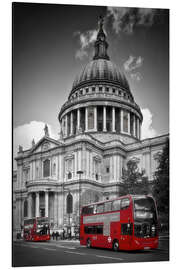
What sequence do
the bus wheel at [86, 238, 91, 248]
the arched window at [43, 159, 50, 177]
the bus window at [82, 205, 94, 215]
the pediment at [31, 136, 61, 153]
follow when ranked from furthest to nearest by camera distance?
the arched window at [43, 159, 50, 177]
the pediment at [31, 136, 61, 153]
the bus wheel at [86, 238, 91, 248]
the bus window at [82, 205, 94, 215]

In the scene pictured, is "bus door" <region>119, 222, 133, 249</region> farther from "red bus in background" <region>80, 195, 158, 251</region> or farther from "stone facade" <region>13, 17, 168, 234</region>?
"stone facade" <region>13, 17, 168, 234</region>

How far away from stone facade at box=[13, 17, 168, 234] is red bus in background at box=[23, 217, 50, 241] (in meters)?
0.60

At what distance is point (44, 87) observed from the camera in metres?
21.3

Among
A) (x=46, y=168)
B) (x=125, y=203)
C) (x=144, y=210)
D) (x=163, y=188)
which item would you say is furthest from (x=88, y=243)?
(x=46, y=168)

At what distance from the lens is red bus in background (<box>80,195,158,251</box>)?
1831 centimetres

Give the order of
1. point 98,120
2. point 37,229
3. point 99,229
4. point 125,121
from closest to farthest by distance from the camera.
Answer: point 99,229 → point 37,229 → point 125,121 → point 98,120

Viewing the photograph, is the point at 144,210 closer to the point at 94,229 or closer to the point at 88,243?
the point at 94,229

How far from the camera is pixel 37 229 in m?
26.7

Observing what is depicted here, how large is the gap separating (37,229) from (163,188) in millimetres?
9944

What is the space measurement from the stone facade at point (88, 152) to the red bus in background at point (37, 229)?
1.97 ft

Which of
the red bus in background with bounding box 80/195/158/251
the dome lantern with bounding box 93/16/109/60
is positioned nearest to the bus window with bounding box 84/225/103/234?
the red bus in background with bounding box 80/195/158/251

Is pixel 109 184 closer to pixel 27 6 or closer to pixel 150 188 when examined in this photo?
pixel 150 188
